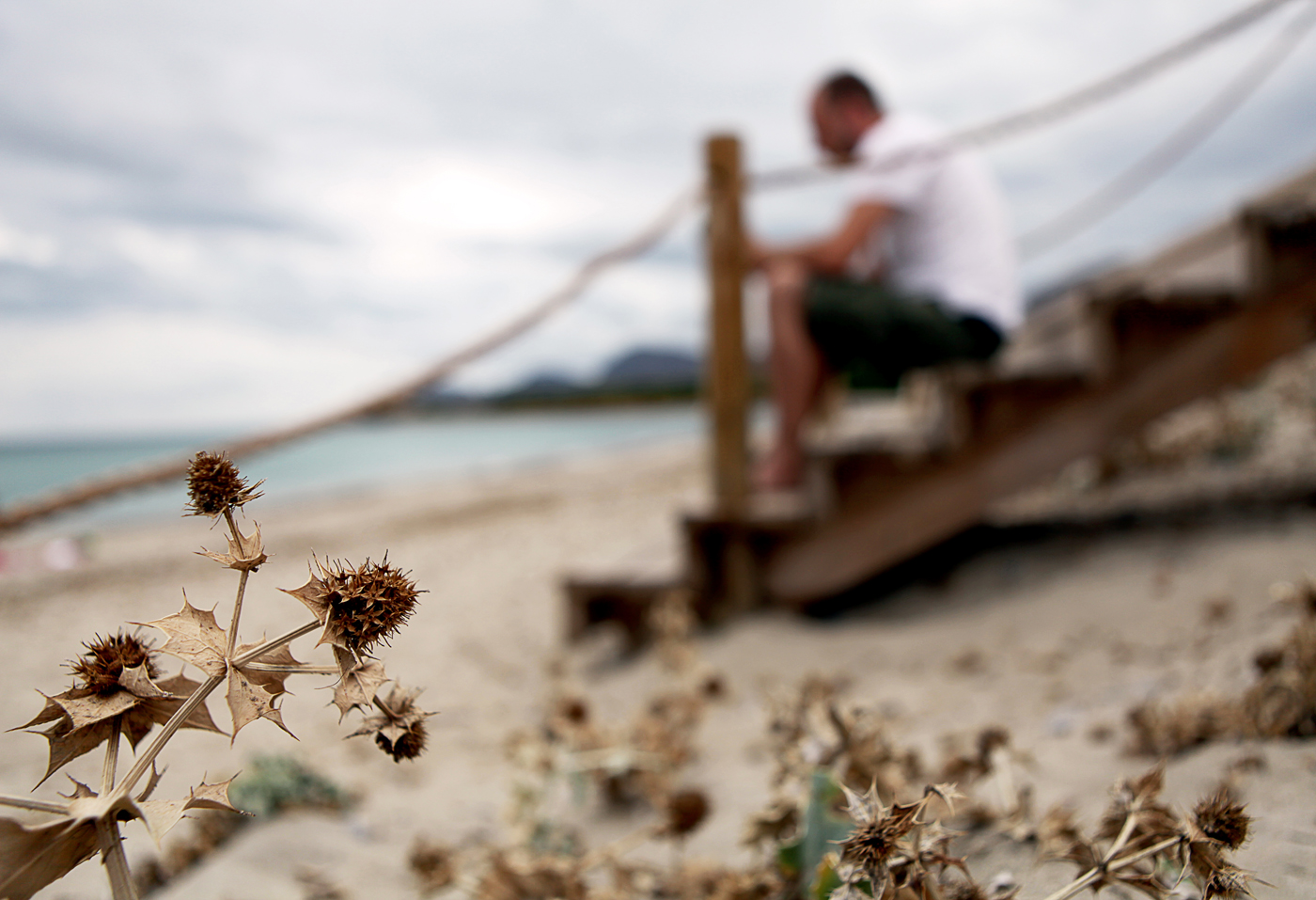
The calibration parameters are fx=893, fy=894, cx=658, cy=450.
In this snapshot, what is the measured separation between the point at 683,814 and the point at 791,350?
200 centimetres

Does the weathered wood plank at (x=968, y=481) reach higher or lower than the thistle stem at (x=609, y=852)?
higher

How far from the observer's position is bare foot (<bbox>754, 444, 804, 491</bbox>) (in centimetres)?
356

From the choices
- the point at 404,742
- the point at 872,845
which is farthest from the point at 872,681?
the point at 404,742

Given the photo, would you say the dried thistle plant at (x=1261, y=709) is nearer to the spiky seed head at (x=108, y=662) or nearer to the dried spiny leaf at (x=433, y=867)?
the dried spiny leaf at (x=433, y=867)

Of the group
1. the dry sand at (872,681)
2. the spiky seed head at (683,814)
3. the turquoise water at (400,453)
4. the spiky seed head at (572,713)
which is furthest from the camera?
the turquoise water at (400,453)

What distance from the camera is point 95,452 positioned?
2158 centimetres

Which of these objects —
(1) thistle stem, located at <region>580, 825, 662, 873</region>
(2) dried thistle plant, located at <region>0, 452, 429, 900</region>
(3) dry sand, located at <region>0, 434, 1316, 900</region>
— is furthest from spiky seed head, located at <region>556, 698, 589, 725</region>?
(2) dried thistle plant, located at <region>0, 452, 429, 900</region>

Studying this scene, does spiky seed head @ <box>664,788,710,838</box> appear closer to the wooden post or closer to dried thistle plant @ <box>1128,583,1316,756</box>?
dried thistle plant @ <box>1128,583,1316,756</box>

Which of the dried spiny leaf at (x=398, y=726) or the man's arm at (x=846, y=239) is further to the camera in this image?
the man's arm at (x=846, y=239)

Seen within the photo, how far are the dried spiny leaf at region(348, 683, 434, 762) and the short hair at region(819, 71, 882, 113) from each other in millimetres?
3137

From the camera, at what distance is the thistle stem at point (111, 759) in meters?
0.69

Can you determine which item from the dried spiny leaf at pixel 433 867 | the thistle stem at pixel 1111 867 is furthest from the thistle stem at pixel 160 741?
the dried spiny leaf at pixel 433 867

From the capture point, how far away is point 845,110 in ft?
10.9

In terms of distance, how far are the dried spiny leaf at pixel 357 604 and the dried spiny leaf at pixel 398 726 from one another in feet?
0.17
